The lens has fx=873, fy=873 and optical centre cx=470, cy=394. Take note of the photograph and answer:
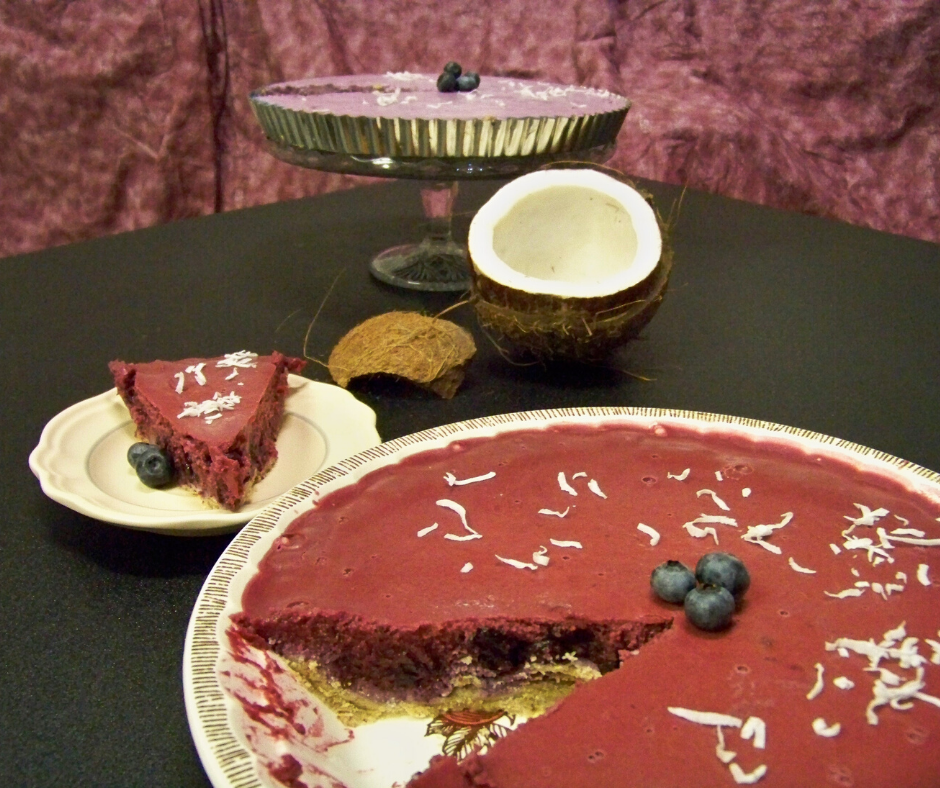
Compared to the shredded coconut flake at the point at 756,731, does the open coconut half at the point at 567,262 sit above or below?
above

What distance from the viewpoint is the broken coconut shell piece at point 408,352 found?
1896mm

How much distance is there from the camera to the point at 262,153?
380 centimetres

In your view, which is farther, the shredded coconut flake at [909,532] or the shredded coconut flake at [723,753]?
the shredded coconut flake at [909,532]

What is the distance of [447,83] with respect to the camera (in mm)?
2553

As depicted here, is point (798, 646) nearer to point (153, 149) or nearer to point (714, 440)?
point (714, 440)

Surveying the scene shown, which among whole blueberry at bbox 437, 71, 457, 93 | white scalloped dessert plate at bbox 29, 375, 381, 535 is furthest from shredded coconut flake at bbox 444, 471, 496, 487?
whole blueberry at bbox 437, 71, 457, 93

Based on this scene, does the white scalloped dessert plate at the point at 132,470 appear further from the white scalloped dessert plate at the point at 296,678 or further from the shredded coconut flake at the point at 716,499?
the shredded coconut flake at the point at 716,499


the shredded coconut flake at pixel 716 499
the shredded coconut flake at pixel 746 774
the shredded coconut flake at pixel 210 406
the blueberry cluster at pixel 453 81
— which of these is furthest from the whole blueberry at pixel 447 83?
the shredded coconut flake at pixel 746 774

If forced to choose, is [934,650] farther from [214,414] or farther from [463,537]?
[214,414]

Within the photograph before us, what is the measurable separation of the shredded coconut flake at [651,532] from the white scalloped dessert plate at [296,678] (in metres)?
0.27

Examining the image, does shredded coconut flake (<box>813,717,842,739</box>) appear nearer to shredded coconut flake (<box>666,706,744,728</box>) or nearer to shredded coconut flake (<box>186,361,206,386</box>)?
shredded coconut flake (<box>666,706,744,728</box>)

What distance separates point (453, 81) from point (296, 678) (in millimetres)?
1910

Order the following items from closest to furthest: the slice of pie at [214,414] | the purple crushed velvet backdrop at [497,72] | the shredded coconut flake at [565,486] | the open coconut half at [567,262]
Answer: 1. the shredded coconut flake at [565,486]
2. the slice of pie at [214,414]
3. the open coconut half at [567,262]
4. the purple crushed velvet backdrop at [497,72]

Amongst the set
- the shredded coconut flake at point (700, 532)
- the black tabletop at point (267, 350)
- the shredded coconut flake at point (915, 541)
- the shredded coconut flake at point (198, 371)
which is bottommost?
the black tabletop at point (267, 350)
